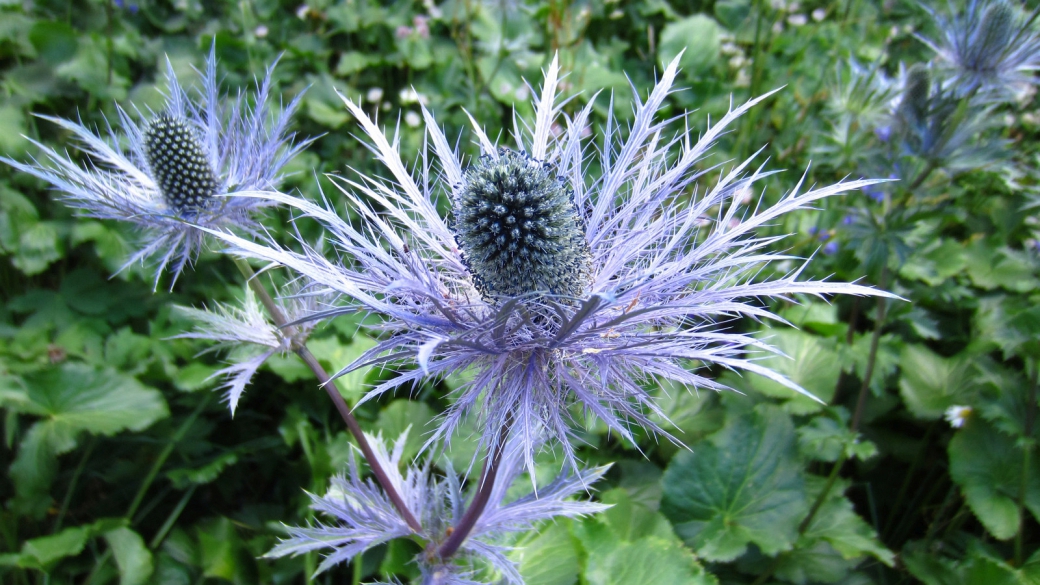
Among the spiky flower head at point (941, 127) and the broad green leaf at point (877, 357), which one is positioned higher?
the spiky flower head at point (941, 127)

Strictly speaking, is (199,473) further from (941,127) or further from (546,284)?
(941,127)

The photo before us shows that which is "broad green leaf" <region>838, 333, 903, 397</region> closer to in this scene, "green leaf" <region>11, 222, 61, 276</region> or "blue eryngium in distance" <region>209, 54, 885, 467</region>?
"blue eryngium in distance" <region>209, 54, 885, 467</region>

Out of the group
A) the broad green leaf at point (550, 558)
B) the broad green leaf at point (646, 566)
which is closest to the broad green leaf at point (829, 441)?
the broad green leaf at point (646, 566)

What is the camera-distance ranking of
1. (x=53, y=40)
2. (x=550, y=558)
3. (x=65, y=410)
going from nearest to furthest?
(x=550, y=558) → (x=65, y=410) → (x=53, y=40)

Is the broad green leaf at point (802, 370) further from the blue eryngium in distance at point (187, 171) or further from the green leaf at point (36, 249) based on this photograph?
the green leaf at point (36, 249)

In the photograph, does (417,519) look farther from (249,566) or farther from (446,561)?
(249,566)

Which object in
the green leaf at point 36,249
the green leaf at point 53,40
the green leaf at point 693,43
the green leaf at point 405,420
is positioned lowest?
the green leaf at point 405,420

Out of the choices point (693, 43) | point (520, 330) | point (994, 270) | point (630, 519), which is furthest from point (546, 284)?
point (693, 43)
